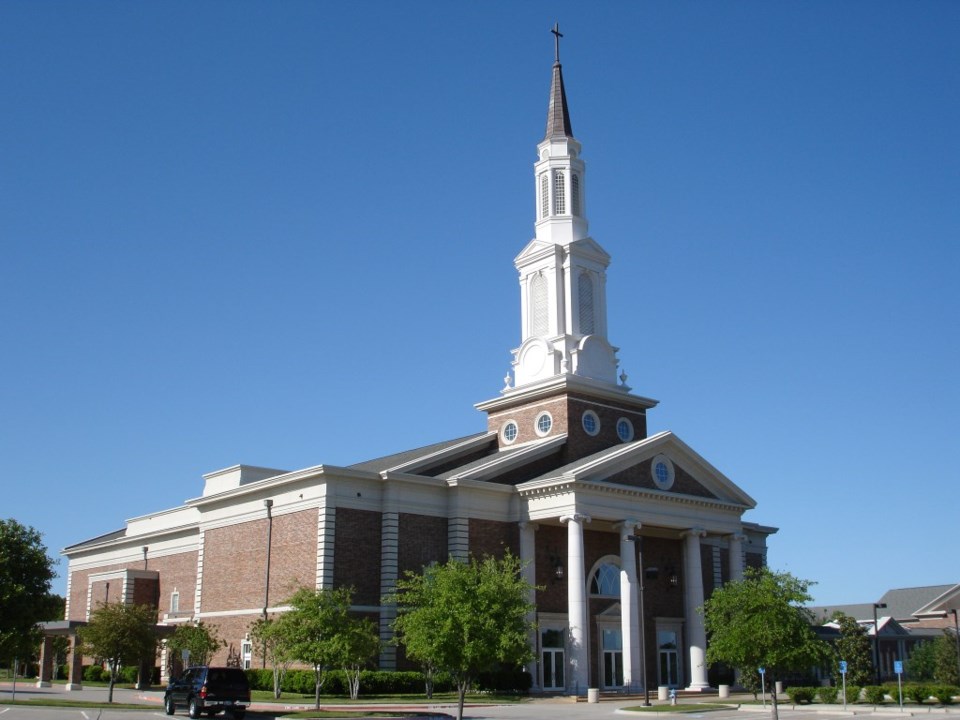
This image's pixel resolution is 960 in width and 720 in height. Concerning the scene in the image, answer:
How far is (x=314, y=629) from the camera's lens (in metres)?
37.5

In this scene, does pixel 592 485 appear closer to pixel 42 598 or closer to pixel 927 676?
pixel 42 598

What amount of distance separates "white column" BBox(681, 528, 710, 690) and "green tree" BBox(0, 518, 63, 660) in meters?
28.9

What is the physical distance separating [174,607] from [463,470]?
20.9m

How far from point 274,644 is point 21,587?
1075 centimetres

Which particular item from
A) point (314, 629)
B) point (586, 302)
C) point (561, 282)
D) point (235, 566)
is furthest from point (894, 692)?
point (235, 566)

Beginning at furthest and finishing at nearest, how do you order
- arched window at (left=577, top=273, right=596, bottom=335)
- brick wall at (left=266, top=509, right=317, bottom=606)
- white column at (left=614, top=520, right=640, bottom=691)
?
arched window at (left=577, top=273, right=596, bottom=335) → white column at (left=614, top=520, right=640, bottom=691) → brick wall at (left=266, top=509, right=317, bottom=606)

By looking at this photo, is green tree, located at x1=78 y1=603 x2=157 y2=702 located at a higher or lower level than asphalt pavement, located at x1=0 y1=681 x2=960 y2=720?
higher

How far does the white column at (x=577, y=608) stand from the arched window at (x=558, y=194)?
17977 millimetres

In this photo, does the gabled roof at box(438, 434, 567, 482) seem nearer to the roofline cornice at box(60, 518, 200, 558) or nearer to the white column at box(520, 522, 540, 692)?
the white column at box(520, 522, 540, 692)

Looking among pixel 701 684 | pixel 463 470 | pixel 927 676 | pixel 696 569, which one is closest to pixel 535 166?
pixel 463 470

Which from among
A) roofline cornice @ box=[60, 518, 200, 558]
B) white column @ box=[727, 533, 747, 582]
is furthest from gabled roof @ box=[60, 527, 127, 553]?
white column @ box=[727, 533, 747, 582]

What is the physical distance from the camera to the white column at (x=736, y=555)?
54406mm

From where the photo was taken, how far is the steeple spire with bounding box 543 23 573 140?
2272 inches

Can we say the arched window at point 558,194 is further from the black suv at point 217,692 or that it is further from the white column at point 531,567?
the black suv at point 217,692
